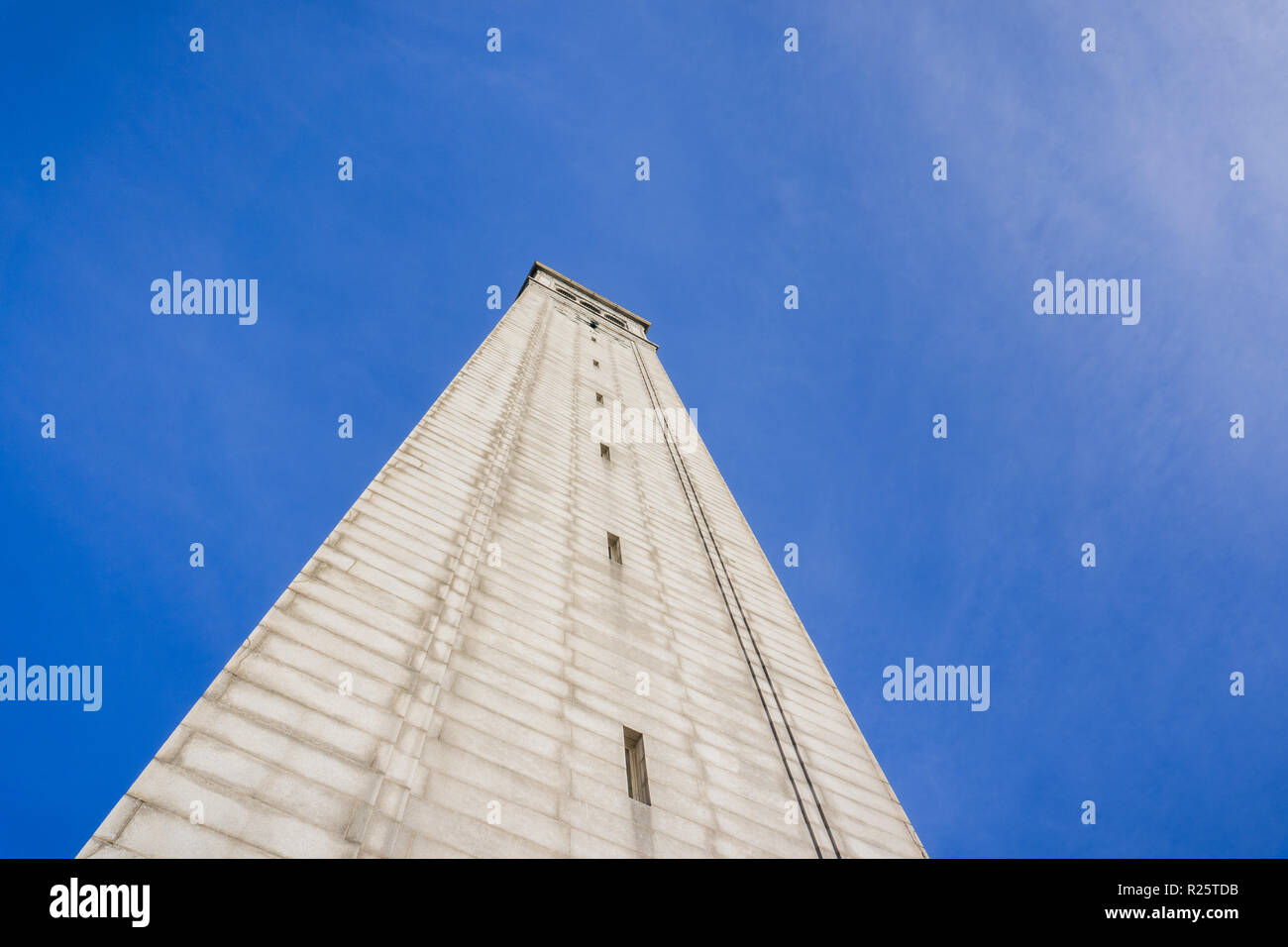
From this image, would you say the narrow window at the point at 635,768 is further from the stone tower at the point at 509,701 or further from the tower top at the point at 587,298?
the tower top at the point at 587,298

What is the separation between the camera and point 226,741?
18.5 feet

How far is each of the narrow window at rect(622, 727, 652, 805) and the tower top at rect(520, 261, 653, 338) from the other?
127ft

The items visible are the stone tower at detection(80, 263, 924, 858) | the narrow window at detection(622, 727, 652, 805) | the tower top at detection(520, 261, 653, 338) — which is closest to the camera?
the stone tower at detection(80, 263, 924, 858)

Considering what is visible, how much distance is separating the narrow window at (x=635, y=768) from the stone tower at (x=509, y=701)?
3 centimetres

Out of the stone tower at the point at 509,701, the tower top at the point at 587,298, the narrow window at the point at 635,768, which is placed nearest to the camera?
the stone tower at the point at 509,701

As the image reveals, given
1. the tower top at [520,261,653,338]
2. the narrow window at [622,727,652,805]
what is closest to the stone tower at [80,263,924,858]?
the narrow window at [622,727,652,805]

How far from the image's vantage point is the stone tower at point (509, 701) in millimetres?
5617

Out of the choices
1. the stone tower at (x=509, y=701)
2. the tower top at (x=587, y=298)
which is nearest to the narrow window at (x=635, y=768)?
the stone tower at (x=509, y=701)

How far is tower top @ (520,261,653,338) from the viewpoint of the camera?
4691cm

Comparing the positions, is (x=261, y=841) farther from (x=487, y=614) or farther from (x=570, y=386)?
(x=570, y=386)

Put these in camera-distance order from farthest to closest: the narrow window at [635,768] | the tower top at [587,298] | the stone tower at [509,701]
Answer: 1. the tower top at [587,298]
2. the narrow window at [635,768]
3. the stone tower at [509,701]

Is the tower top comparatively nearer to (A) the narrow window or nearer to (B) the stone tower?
(B) the stone tower

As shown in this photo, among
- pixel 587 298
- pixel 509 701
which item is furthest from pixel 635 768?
pixel 587 298
